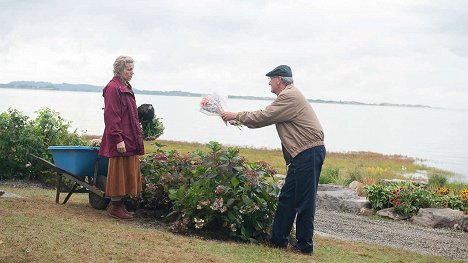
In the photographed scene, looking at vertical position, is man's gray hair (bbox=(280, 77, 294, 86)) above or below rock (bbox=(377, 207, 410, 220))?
above

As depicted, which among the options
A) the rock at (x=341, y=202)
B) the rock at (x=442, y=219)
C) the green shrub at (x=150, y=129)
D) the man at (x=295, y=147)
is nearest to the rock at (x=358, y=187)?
the rock at (x=341, y=202)

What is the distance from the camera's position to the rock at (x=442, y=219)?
37.4 feet

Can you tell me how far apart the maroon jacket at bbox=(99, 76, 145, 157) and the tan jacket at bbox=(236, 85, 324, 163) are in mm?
1669

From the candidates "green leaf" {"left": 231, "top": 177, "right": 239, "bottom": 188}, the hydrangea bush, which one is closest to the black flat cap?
the hydrangea bush

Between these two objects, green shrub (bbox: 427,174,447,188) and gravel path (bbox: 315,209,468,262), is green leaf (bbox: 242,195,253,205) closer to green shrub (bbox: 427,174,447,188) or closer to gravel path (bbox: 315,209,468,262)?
gravel path (bbox: 315,209,468,262)

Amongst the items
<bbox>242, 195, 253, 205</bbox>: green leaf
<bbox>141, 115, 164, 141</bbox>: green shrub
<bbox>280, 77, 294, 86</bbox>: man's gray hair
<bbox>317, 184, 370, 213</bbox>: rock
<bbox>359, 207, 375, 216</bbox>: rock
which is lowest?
<bbox>359, 207, 375, 216</bbox>: rock

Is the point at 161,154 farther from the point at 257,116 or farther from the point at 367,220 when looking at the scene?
the point at 367,220

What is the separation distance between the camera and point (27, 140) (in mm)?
12570

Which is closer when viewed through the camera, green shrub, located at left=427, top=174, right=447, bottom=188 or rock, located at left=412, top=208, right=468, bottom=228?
rock, located at left=412, top=208, right=468, bottom=228

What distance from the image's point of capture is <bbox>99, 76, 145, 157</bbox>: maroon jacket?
26.3ft

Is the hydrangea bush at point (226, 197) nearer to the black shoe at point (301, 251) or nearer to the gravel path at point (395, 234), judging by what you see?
the black shoe at point (301, 251)

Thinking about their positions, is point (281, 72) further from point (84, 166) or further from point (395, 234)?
point (395, 234)

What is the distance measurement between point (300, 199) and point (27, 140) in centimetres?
713

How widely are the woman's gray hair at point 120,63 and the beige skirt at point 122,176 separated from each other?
1.10m
